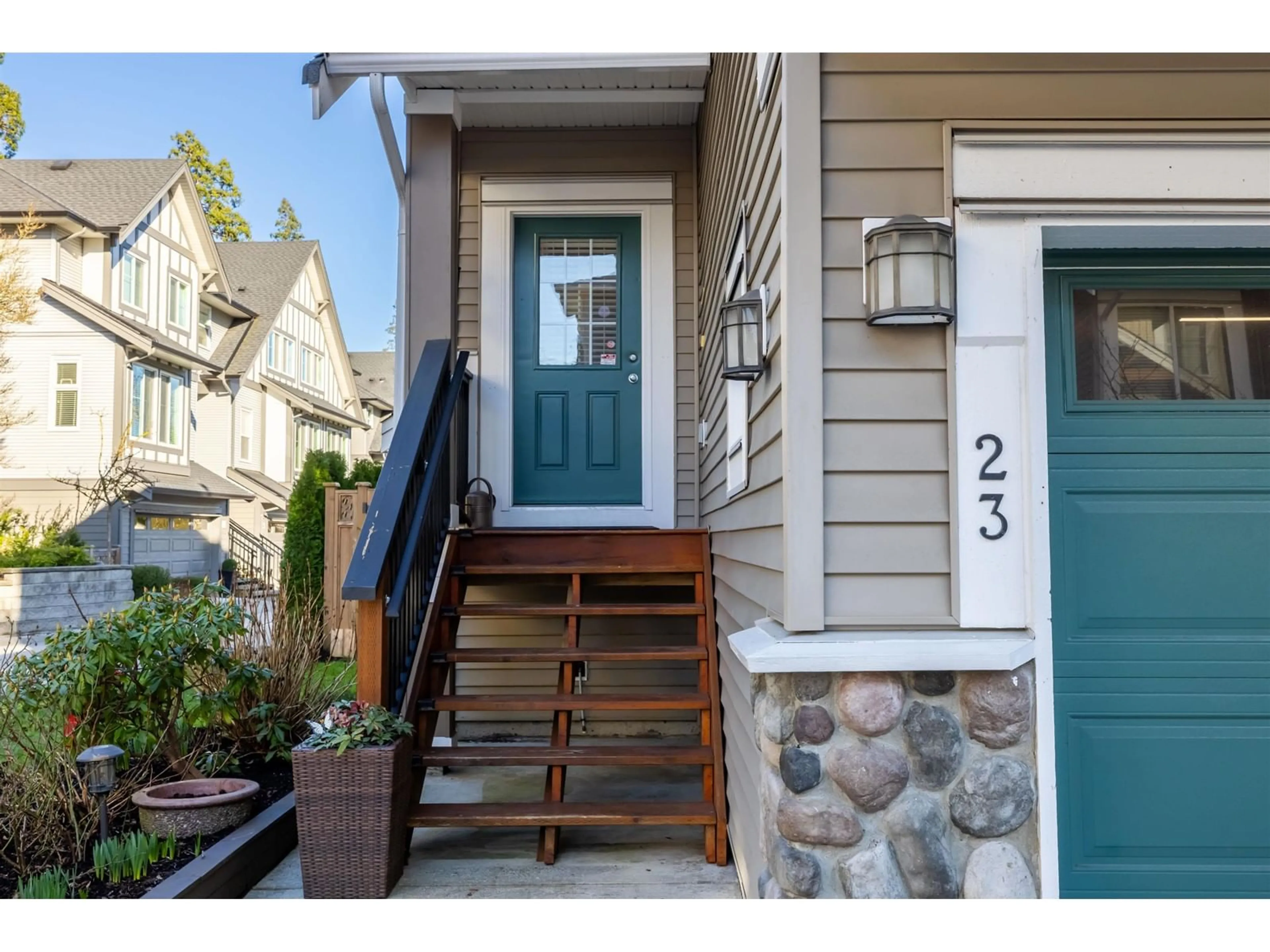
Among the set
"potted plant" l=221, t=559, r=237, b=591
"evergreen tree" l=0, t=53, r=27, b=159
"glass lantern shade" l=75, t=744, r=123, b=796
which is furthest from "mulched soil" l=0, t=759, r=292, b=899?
"evergreen tree" l=0, t=53, r=27, b=159

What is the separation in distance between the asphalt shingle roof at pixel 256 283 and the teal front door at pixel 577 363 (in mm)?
14882

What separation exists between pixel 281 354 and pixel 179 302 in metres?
3.29

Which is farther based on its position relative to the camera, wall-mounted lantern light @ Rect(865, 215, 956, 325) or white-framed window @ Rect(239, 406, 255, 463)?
white-framed window @ Rect(239, 406, 255, 463)

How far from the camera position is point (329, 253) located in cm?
2834

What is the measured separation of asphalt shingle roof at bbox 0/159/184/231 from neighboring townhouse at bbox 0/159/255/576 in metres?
0.03

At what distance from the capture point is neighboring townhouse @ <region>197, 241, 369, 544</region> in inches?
717

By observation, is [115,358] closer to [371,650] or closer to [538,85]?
[538,85]

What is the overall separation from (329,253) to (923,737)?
1154 inches

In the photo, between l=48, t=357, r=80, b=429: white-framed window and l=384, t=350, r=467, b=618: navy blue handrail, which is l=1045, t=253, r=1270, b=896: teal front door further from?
l=48, t=357, r=80, b=429: white-framed window

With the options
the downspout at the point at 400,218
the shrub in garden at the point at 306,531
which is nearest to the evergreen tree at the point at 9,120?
the shrub in garden at the point at 306,531

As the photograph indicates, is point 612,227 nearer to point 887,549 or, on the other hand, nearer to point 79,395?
point 887,549

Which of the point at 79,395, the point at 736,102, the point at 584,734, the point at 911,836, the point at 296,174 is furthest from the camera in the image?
the point at 296,174

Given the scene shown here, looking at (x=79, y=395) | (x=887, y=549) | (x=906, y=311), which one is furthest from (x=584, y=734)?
(x=79, y=395)

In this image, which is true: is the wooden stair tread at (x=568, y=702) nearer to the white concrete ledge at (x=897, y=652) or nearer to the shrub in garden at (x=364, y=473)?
the white concrete ledge at (x=897, y=652)
